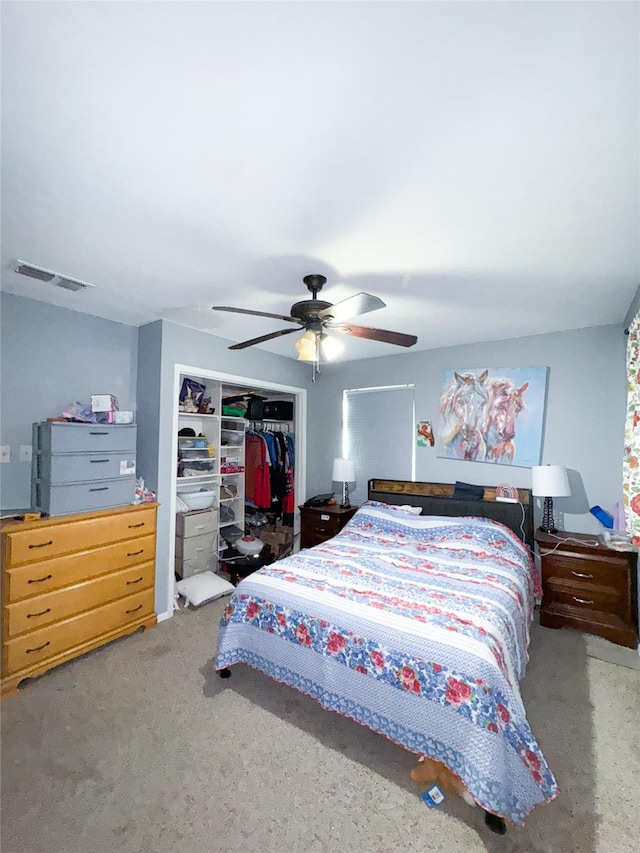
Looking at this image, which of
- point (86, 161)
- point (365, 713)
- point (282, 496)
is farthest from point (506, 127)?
point (282, 496)

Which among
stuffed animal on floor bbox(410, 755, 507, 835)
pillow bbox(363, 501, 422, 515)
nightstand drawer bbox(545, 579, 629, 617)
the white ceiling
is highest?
the white ceiling

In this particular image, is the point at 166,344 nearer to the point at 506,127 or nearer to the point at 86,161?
the point at 86,161

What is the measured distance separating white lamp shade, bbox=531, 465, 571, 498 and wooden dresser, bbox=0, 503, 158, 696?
10.8 feet

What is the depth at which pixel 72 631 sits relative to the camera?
260 centimetres

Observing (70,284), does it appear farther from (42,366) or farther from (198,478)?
(198,478)

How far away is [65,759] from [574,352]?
4.51 metres

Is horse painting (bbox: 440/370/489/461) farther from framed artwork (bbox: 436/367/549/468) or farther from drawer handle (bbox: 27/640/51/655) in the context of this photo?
drawer handle (bbox: 27/640/51/655)

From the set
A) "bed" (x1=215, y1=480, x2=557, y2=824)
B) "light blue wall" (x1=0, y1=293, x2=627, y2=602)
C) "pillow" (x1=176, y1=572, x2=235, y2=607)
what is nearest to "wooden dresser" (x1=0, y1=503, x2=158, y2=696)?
"light blue wall" (x1=0, y1=293, x2=627, y2=602)

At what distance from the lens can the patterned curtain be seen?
239cm

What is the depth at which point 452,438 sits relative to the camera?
156 inches

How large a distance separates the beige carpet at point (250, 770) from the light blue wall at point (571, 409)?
1435 mm

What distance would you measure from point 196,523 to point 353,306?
3.03m

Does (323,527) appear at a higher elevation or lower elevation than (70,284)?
lower

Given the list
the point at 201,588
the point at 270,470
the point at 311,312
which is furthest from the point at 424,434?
the point at 201,588
